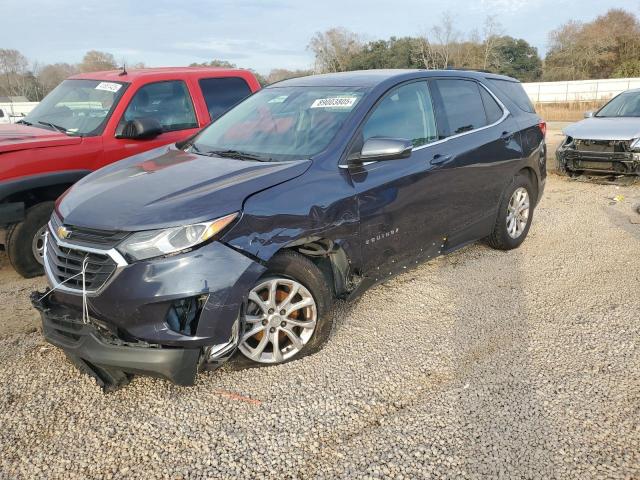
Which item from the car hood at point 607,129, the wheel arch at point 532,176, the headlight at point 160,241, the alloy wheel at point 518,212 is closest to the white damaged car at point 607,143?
the car hood at point 607,129

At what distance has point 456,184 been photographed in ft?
14.9

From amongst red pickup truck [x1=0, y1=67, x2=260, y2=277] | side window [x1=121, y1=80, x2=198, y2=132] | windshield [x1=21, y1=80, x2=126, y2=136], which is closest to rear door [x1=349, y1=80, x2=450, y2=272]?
red pickup truck [x1=0, y1=67, x2=260, y2=277]

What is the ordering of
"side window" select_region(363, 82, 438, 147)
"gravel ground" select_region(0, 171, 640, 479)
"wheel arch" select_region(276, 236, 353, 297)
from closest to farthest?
"gravel ground" select_region(0, 171, 640, 479) → "wheel arch" select_region(276, 236, 353, 297) → "side window" select_region(363, 82, 438, 147)

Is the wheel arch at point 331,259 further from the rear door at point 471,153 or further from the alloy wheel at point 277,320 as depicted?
the rear door at point 471,153

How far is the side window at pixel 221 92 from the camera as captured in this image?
6.17m

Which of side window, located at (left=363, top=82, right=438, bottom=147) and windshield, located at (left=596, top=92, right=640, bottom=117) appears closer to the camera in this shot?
side window, located at (left=363, top=82, right=438, bottom=147)

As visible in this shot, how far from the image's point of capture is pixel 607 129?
30.2 feet

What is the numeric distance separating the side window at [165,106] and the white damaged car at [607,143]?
22.1 feet

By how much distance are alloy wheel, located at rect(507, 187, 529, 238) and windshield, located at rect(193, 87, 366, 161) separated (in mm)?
2315

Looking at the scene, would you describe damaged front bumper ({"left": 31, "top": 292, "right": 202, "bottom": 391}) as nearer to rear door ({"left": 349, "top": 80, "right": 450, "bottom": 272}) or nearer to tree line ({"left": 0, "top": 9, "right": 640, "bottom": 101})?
rear door ({"left": 349, "top": 80, "right": 450, "bottom": 272})

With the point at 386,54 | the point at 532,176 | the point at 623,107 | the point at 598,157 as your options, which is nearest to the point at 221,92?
the point at 532,176

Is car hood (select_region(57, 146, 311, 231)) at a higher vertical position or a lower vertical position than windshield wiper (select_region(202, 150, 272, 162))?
lower

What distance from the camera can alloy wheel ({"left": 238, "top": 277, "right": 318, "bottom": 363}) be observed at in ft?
10.7

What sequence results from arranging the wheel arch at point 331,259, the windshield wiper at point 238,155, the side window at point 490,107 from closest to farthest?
the wheel arch at point 331,259
the windshield wiper at point 238,155
the side window at point 490,107
